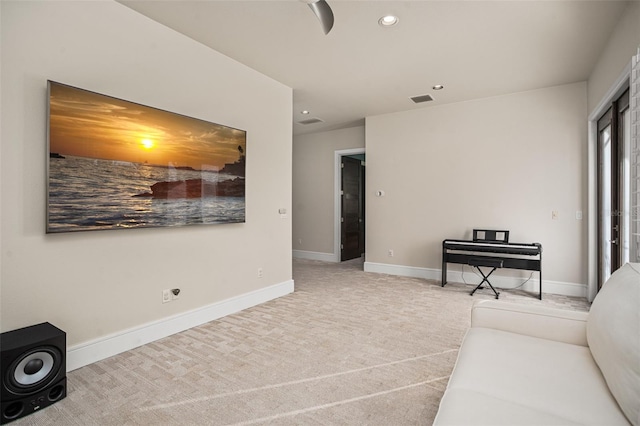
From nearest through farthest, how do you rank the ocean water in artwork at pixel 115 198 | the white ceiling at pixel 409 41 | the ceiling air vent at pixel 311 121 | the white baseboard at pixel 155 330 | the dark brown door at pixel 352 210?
the ocean water in artwork at pixel 115 198 < the white baseboard at pixel 155 330 < the white ceiling at pixel 409 41 < the ceiling air vent at pixel 311 121 < the dark brown door at pixel 352 210

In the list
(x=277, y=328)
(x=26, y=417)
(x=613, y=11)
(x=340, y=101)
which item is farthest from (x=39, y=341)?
(x=613, y=11)

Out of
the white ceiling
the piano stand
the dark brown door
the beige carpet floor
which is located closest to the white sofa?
the beige carpet floor

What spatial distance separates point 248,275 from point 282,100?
2306 mm

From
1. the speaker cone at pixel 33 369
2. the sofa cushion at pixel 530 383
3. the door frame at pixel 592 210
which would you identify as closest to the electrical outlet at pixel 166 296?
the speaker cone at pixel 33 369

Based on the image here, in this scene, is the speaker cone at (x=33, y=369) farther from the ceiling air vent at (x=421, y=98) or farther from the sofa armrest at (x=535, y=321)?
the ceiling air vent at (x=421, y=98)

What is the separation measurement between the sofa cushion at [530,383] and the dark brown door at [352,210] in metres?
5.33

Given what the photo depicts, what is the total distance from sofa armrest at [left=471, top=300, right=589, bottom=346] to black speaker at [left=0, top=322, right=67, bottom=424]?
8.32 feet

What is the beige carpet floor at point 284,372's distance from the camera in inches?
73.2

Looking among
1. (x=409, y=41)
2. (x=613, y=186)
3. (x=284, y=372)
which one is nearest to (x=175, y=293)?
(x=284, y=372)

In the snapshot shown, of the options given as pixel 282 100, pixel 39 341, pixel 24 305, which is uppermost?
pixel 282 100

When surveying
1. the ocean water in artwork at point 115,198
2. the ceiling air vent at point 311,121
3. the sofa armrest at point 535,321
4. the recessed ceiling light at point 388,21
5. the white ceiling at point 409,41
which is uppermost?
the ceiling air vent at point 311,121

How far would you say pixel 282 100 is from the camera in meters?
4.34

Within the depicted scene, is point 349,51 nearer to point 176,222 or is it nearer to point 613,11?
point 613,11

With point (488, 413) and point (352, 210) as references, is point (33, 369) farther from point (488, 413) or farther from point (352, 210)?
point (352, 210)
